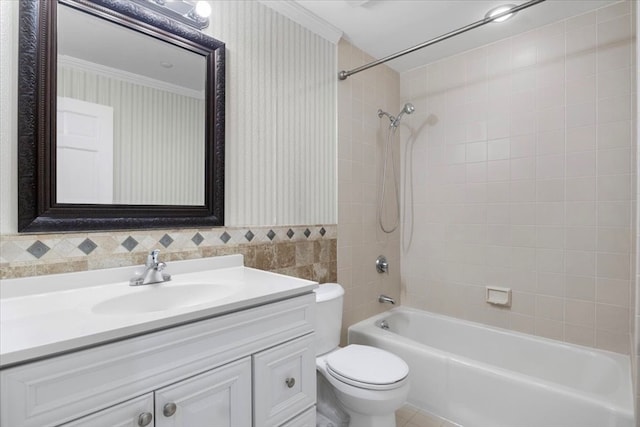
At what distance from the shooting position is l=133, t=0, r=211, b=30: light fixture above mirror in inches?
50.4

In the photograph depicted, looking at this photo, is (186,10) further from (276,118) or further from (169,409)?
(169,409)

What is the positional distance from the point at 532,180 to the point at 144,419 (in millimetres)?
2323

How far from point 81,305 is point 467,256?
2.28 metres

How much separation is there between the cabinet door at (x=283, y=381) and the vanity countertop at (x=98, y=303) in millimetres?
180

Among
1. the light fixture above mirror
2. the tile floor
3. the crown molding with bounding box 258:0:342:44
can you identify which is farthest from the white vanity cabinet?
the crown molding with bounding box 258:0:342:44

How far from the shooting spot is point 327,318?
5.44 ft

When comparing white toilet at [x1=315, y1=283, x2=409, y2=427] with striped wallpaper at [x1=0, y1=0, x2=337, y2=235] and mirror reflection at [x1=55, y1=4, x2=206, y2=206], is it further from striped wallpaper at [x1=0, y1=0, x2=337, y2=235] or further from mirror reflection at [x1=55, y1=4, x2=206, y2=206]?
mirror reflection at [x1=55, y1=4, x2=206, y2=206]

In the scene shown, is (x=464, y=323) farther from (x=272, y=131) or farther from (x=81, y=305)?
(x=81, y=305)

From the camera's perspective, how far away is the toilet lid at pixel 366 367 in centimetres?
139

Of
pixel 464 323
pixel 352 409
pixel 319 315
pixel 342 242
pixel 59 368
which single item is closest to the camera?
pixel 59 368

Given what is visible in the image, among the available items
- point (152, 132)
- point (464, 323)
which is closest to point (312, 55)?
point (152, 132)

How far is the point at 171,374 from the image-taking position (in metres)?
0.77

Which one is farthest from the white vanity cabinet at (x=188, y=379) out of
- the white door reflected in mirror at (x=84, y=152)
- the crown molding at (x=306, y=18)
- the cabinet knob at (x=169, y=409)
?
the crown molding at (x=306, y=18)

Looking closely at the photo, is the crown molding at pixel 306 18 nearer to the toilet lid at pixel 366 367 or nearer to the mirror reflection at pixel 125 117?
the mirror reflection at pixel 125 117
